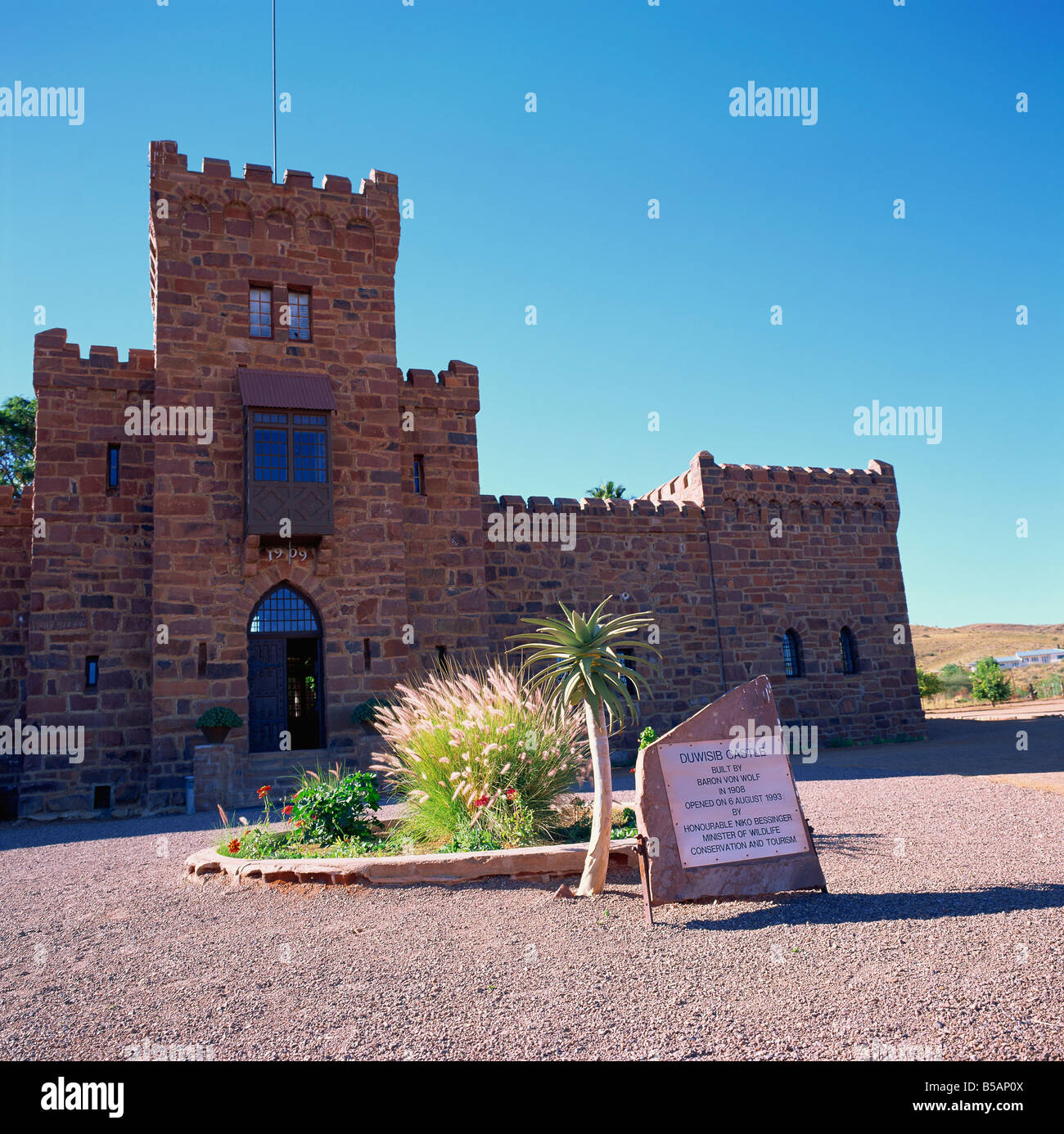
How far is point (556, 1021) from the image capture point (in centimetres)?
399

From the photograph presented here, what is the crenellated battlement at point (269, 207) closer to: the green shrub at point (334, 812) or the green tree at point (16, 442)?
the green shrub at point (334, 812)

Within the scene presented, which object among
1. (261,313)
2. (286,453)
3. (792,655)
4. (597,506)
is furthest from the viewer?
(792,655)

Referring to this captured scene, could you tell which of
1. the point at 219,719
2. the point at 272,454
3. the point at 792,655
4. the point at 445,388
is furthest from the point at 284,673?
the point at 792,655

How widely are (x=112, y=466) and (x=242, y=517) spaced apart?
293cm

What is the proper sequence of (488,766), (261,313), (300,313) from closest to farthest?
(488,766) < (261,313) < (300,313)

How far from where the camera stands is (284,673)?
15672 millimetres

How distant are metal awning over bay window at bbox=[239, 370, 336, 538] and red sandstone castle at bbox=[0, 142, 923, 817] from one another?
4 centimetres

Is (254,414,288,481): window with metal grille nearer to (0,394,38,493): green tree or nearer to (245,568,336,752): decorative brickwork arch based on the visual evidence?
(245,568,336,752): decorative brickwork arch

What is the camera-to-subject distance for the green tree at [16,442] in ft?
94.8

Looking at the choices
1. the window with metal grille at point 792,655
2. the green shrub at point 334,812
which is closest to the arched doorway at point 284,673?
the green shrub at point 334,812

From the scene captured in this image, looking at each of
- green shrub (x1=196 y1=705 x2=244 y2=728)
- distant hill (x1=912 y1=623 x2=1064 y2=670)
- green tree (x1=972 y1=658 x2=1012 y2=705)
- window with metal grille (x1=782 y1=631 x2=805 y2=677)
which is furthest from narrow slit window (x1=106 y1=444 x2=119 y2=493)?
distant hill (x1=912 y1=623 x2=1064 y2=670)

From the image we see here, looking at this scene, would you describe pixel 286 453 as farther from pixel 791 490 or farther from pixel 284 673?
pixel 791 490

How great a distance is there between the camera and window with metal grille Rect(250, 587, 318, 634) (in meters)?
15.7

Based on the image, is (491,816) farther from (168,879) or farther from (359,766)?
(359,766)
